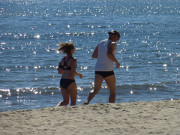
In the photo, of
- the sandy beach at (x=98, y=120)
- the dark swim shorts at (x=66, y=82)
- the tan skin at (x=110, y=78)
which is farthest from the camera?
the tan skin at (x=110, y=78)

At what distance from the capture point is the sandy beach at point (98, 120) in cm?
637

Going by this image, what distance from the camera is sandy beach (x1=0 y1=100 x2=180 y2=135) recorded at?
6.37 m

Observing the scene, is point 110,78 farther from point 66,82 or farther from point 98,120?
point 98,120

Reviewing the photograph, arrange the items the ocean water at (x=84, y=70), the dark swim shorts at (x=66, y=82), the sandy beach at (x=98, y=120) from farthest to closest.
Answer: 1. the ocean water at (x=84, y=70)
2. the dark swim shorts at (x=66, y=82)
3. the sandy beach at (x=98, y=120)

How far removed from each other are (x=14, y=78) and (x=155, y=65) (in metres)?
6.05

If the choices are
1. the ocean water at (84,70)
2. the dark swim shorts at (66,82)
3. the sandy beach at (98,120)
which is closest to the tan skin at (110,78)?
the sandy beach at (98,120)

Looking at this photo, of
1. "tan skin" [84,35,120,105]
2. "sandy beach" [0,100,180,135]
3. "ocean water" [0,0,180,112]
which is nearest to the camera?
"sandy beach" [0,100,180,135]

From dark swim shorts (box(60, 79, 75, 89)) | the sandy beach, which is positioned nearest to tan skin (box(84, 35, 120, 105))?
the sandy beach

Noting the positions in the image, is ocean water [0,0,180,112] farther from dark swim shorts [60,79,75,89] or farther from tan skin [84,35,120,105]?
dark swim shorts [60,79,75,89]

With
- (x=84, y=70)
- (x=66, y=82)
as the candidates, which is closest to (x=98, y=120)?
(x=66, y=82)

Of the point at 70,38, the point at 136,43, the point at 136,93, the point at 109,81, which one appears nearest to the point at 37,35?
the point at 70,38

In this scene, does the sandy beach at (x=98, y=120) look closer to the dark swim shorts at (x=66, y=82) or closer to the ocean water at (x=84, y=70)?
the dark swim shorts at (x=66, y=82)

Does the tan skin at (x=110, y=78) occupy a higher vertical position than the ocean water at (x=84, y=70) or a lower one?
higher

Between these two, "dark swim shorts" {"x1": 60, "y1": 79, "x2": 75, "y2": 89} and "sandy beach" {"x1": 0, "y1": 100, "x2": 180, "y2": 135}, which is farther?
"dark swim shorts" {"x1": 60, "y1": 79, "x2": 75, "y2": 89}
